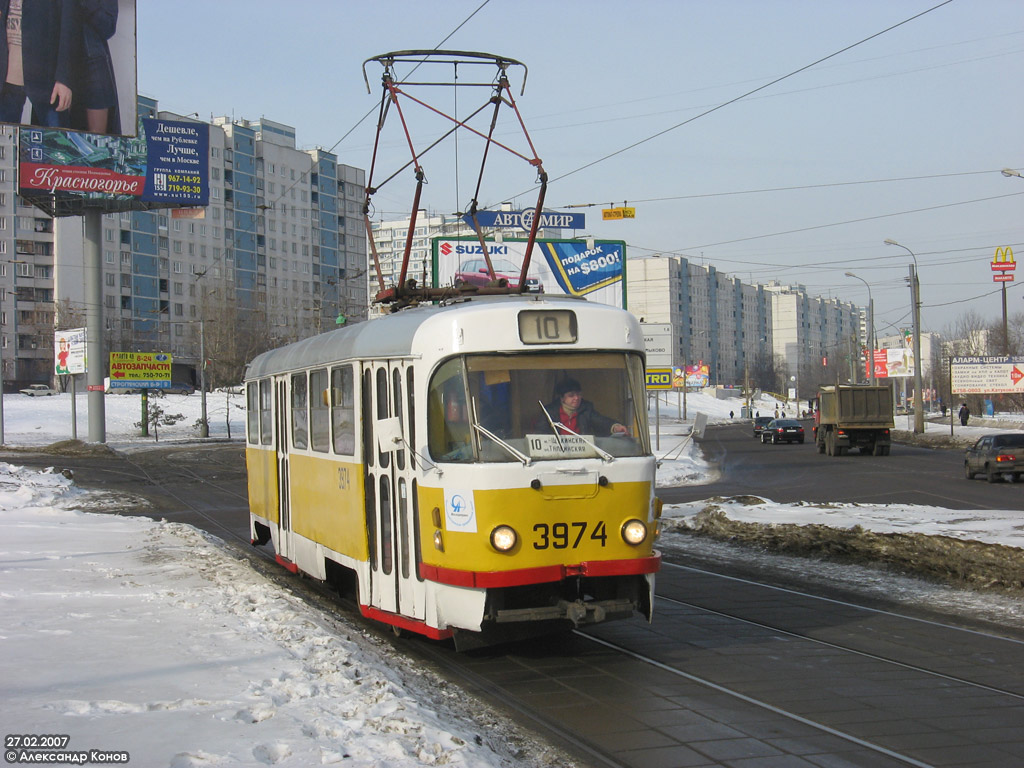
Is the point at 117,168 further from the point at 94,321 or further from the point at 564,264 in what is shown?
the point at 564,264

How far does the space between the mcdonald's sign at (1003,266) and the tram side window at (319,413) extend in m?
56.0

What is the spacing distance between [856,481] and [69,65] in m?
22.8

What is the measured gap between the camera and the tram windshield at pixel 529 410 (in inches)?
301

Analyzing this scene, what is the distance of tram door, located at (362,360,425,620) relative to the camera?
26.8ft

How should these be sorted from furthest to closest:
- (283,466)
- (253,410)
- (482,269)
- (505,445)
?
(482,269) < (253,410) < (283,466) < (505,445)

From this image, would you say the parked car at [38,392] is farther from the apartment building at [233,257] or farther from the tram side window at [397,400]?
the tram side window at [397,400]

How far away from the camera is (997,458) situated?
29.6 metres

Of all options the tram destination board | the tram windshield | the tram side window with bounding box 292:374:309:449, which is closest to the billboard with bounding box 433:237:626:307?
the tram side window with bounding box 292:374:309:449

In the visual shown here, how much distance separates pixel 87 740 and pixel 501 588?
3057 millimetres

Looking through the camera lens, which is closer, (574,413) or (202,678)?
(202,678)

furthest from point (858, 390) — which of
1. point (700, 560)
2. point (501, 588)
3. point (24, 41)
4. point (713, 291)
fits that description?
point (713, 291)

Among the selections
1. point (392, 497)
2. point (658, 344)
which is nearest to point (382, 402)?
point (392, 497)

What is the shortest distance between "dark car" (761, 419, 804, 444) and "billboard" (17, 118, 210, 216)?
107 feet

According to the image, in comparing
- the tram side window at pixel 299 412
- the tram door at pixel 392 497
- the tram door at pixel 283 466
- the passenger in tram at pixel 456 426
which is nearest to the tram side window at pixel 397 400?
the tram door at pixel 392 497
